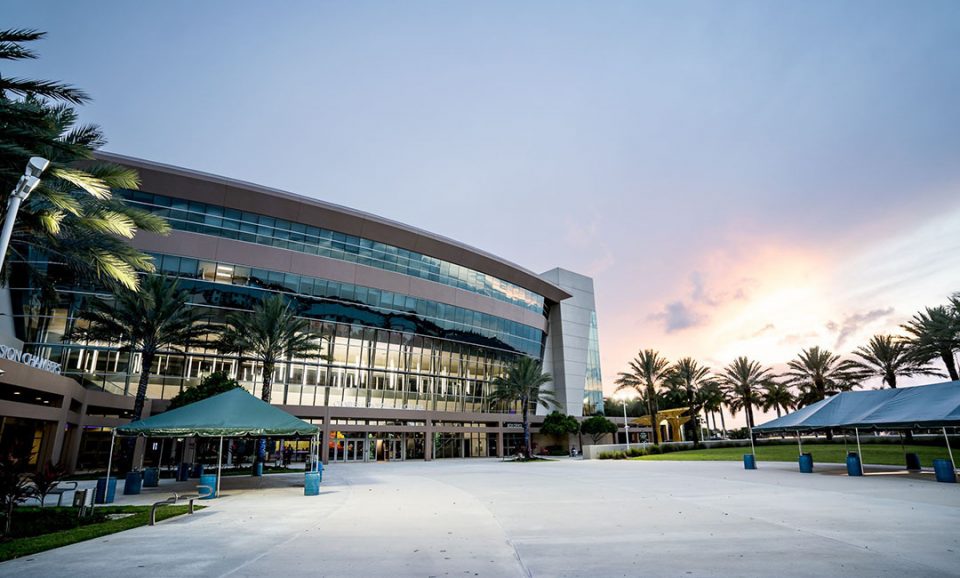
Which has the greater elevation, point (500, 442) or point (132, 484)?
point (500, 442)

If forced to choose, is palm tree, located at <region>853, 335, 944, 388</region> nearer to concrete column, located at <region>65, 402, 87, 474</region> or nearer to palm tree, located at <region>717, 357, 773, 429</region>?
palm tree, located at <region>717, 357, 773, 429</region>

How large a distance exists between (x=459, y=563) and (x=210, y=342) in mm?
38370

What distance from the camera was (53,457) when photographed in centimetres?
2850

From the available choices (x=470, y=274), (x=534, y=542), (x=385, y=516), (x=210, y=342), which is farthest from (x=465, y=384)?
(x=534, y=542)

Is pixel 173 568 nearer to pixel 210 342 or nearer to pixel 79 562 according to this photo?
pixel 79 562

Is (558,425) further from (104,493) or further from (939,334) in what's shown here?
(104,493)

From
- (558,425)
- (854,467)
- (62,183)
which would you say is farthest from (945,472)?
(558,425)

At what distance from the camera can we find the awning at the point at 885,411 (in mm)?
21281

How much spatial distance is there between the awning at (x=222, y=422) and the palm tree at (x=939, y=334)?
48.8m

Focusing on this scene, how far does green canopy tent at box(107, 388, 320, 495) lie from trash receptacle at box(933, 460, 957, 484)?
80.0 ft

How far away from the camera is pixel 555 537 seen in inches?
397

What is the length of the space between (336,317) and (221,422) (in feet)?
99.6

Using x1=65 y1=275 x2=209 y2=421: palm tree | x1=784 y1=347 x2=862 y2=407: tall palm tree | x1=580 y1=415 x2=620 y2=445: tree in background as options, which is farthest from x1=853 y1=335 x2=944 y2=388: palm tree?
x1=65 y1=275 x2=209 y2=421: palm tree

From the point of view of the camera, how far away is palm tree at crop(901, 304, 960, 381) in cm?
4122
